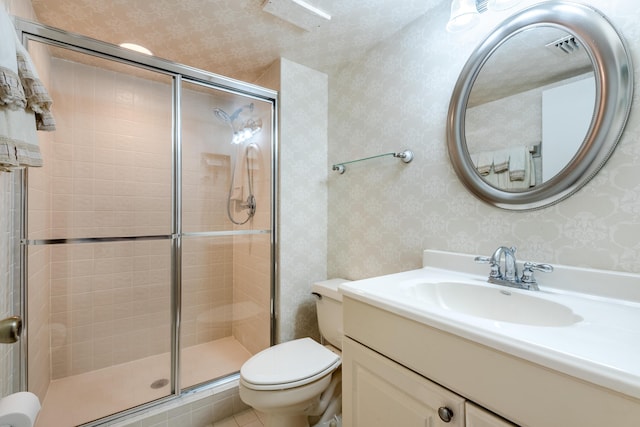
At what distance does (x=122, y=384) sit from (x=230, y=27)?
6.97 feet

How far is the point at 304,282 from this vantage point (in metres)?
1.89

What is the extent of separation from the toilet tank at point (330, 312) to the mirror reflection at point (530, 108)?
956 mm

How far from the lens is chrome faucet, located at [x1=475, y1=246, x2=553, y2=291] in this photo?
949 millimetres

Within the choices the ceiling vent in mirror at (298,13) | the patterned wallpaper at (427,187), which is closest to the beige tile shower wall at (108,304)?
the patterned wallpaper at (427,187)

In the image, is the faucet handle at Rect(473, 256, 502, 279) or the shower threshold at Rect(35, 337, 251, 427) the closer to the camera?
the faucet handle at Rect(473, 256, 502, 279)

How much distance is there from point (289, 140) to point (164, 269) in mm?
1110

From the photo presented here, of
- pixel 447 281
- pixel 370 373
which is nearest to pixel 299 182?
pixel 447 281

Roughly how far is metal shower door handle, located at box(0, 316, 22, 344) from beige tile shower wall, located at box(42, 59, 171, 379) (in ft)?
2.90

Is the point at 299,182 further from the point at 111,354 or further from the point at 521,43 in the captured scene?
the point at 111,354

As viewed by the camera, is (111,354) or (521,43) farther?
(111,354)

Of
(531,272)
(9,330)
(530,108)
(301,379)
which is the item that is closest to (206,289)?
(301,379)

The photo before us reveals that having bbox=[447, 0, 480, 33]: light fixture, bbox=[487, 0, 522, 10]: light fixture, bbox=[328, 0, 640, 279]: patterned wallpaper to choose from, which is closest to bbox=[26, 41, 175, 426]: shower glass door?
bbox=[328, 0, 640, 279]: patterned wallpaper

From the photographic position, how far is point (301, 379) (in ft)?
4.00

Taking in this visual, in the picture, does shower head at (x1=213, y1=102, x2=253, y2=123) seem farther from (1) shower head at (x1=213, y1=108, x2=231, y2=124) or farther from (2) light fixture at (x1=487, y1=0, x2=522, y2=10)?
(2) light fixture at (x1=487, y1=0, x2=522, y2=10)
